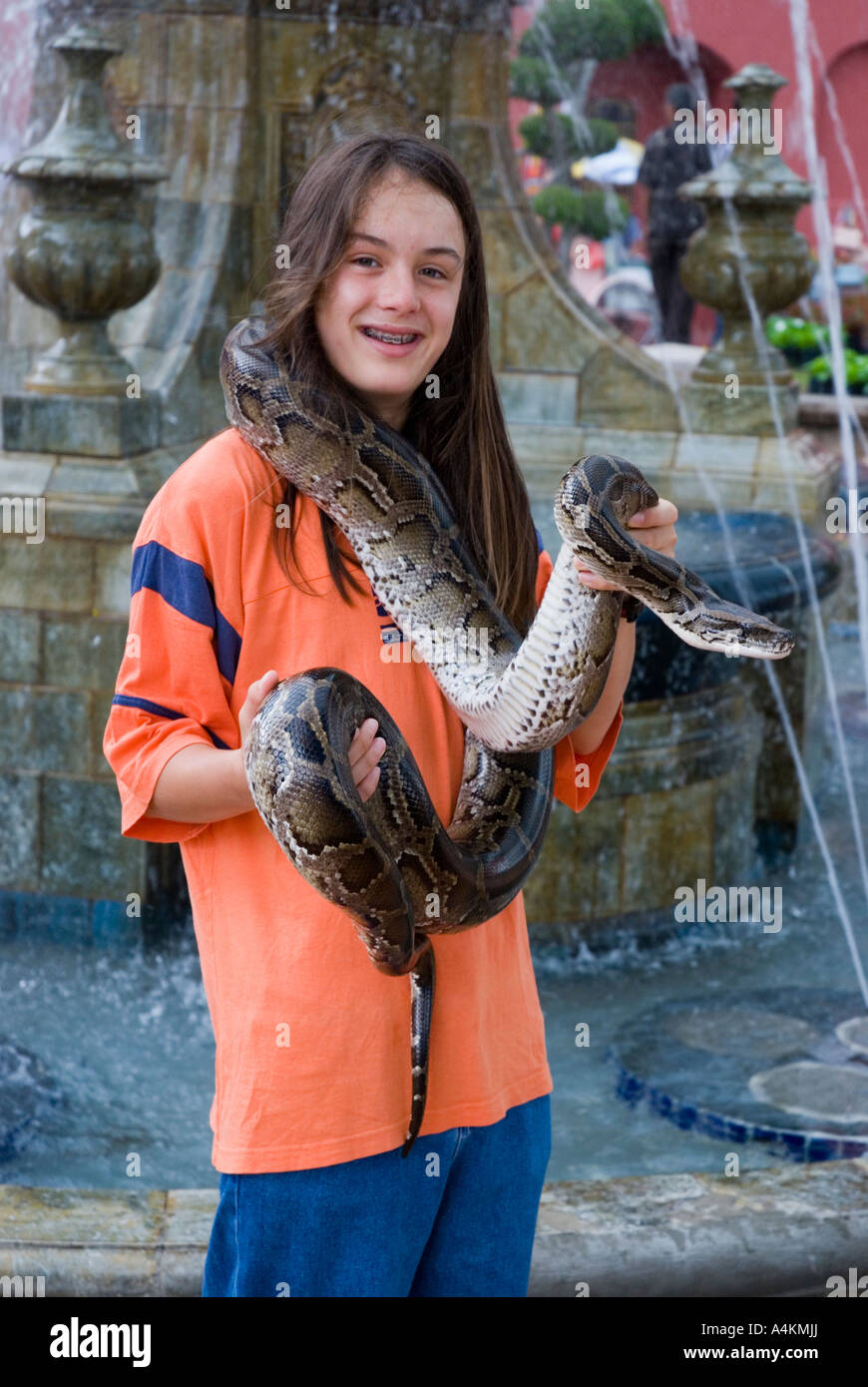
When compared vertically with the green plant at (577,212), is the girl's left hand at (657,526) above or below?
below

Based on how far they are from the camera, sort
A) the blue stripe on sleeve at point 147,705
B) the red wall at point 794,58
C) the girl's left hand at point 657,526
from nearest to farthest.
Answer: the blue stripe on sleeve at point 147,705 → the girl's left hand at point 657,526 → the red wall at point 794,58

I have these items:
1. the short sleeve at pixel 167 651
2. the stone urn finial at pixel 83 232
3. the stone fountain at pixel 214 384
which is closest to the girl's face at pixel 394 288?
the short sleeve at pixel 167 651

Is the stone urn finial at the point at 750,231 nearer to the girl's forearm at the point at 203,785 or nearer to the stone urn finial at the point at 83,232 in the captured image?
the stone urn finial at the point at 83,232

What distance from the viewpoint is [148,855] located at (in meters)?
5.69

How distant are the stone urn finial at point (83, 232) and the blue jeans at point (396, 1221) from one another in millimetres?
4211

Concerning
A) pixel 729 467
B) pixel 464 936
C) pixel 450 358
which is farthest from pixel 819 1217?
pixel 729 467

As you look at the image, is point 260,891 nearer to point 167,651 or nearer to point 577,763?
point 167,651

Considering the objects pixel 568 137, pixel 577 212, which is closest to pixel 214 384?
pixel 577 212

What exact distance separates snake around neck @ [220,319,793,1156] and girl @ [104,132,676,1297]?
0.04m

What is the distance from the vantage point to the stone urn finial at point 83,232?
5809 mm

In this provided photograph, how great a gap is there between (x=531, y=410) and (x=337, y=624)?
551 centimetres

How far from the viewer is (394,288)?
224 cm

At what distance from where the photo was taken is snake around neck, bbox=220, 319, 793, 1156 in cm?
209

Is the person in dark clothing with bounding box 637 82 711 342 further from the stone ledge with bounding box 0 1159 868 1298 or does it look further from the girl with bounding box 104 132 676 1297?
the girl with bounding box 104 132 676 1297
